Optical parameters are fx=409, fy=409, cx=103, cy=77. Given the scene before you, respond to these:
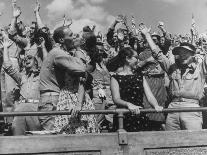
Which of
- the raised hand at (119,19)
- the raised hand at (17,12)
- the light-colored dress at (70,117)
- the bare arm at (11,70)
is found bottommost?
the light-colored dress at (70,117)

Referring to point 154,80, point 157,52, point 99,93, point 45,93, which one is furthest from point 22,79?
point 154,80

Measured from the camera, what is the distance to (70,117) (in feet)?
18.7

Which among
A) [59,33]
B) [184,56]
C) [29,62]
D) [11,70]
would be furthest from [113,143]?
[11,70]

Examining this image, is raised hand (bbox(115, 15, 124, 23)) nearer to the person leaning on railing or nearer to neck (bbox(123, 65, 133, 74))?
the person leaning on railing

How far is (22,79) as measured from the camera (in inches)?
273

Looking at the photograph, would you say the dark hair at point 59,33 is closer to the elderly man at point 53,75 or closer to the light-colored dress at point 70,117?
the elderly man at point 53,75

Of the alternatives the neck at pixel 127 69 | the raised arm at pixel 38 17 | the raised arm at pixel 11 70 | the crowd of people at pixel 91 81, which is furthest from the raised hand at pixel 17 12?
the neck at pixel 127 69

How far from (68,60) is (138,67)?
1218mm

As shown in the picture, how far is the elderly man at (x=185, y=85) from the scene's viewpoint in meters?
A: 6.50

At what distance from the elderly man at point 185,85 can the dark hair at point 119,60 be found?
0.97 m

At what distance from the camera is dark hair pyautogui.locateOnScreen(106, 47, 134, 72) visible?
620cm

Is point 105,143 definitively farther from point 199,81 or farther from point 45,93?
point 199,81

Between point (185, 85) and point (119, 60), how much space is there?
123cm

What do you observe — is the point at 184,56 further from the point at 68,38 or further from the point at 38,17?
the point at 38,17
